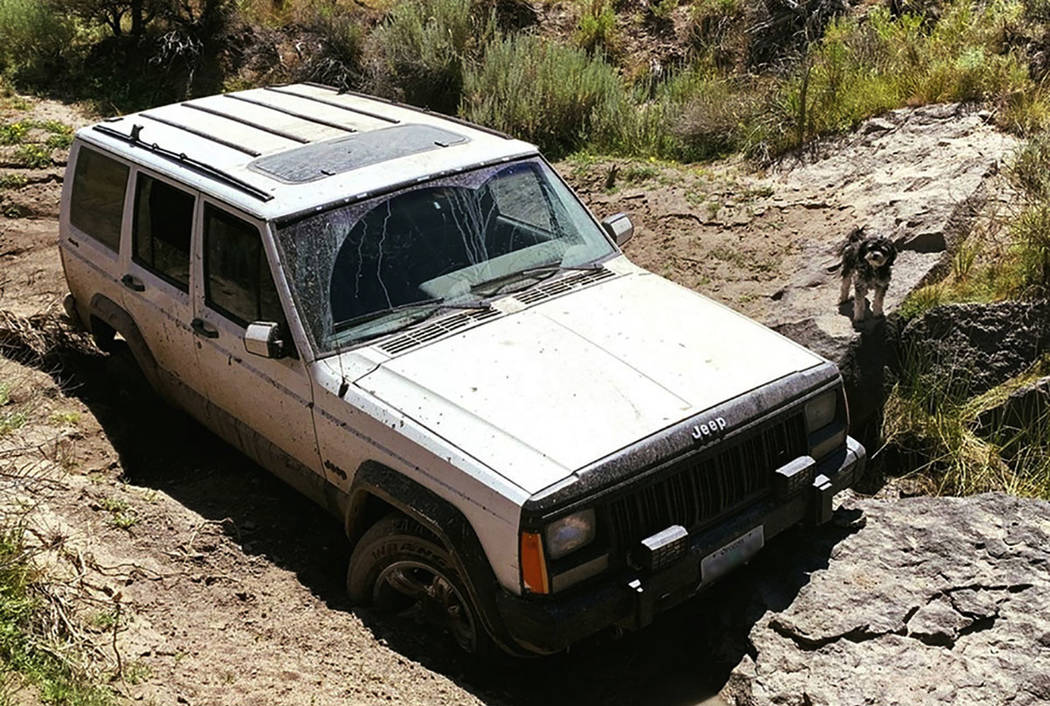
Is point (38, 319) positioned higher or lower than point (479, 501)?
lower

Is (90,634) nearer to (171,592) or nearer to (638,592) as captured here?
(171,592)

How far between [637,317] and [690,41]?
25.9ft

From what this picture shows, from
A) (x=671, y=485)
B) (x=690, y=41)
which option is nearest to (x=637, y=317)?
(x=671, y=485)

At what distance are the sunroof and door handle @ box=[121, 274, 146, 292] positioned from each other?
1.04m

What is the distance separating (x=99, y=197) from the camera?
20.9 feet

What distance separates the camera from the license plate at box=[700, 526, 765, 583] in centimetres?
448

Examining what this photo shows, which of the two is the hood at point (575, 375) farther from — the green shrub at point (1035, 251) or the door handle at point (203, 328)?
the green shrub at point (1035, 251)

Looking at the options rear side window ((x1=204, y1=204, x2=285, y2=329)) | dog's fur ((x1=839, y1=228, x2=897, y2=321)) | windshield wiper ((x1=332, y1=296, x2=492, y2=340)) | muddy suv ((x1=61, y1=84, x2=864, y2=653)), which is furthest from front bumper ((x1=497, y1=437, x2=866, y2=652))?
dog's fur ((x1=839, y1=228, x2=897, y2=321))

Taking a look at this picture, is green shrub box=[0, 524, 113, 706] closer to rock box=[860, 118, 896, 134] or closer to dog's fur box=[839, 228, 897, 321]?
dog's fur box=[839, 228, 897, 321]

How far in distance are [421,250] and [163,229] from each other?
1.56 m

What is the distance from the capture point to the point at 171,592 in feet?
16.1

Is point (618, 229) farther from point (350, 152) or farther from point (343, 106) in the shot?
point (343, 106)

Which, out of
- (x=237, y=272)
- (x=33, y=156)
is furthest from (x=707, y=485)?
(x=33, y=156)

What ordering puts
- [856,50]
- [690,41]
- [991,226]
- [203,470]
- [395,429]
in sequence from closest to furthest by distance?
[395,429], [203,470], [991,226], [856,50], [690,41]
